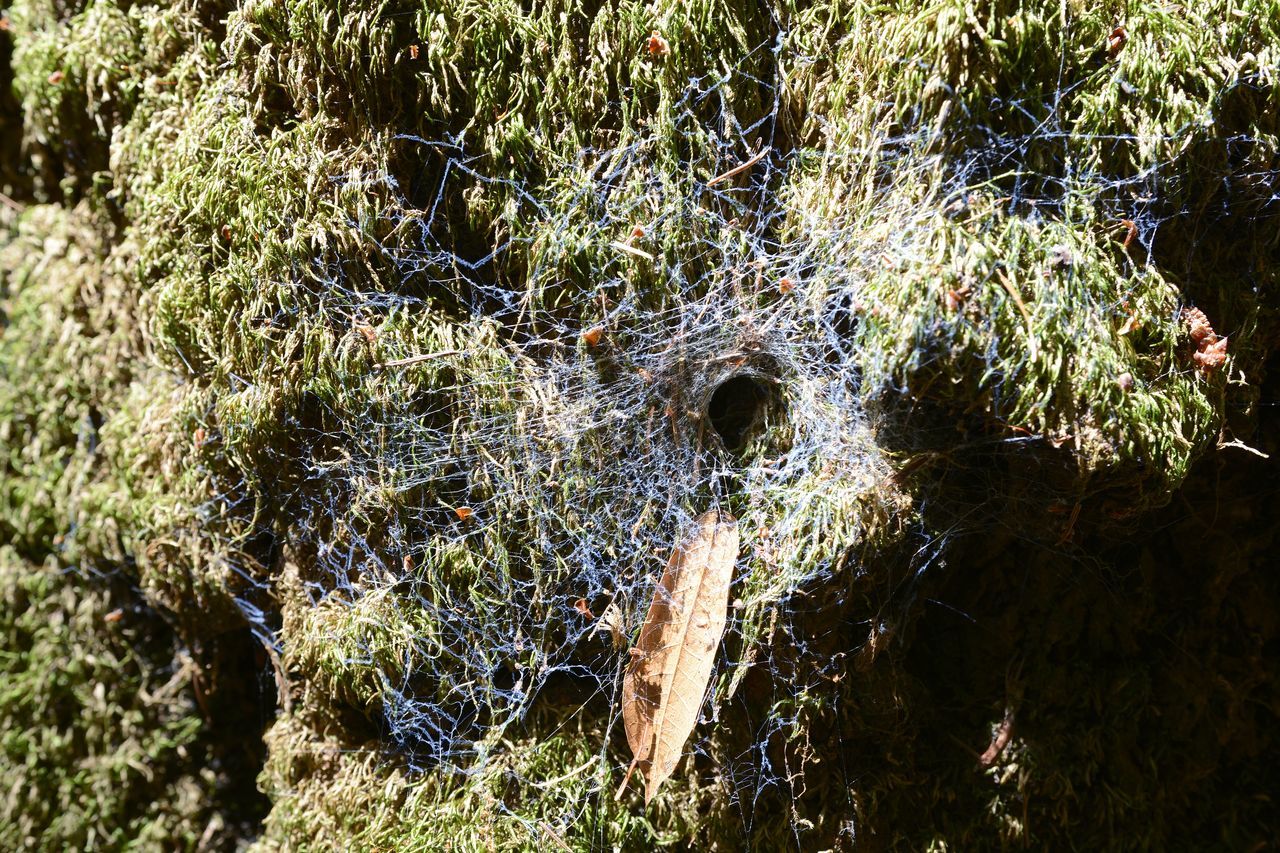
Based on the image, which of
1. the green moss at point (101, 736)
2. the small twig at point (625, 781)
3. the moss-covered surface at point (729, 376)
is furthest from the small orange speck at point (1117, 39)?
the green moss at point (101, 736)

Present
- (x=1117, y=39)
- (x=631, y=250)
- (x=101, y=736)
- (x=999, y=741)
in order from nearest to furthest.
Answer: (x=1117, y=39) → (x=631, y=250) → (x=999, y=741) → (x=101, y=736)

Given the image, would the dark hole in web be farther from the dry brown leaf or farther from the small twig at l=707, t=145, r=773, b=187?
the small twig at l=707, t=145, r=773, b=187

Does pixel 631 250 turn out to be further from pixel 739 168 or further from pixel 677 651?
pixel 677 651

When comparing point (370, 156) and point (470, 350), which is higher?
point (370, 156)

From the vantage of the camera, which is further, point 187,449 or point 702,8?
point 187,449

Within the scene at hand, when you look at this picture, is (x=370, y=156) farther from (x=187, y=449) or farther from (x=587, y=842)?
(x=587, y=842)

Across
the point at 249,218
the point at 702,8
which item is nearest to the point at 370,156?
the point at 249,218

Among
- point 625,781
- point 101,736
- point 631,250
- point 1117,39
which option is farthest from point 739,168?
point 101,736
